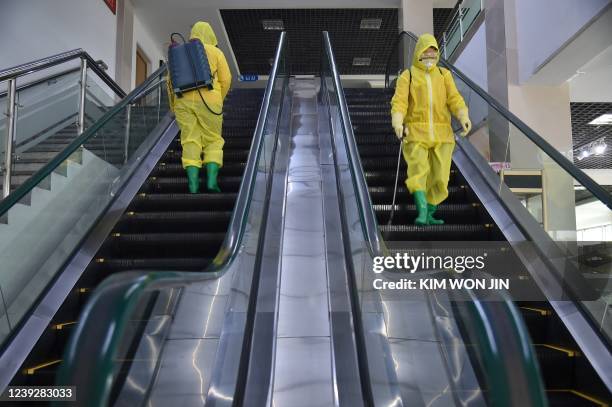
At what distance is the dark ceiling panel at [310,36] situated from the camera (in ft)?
46.9

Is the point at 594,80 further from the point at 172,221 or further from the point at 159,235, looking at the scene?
the point at 159,235

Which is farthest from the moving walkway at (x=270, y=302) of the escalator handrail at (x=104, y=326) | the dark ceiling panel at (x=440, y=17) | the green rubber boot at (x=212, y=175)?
the dark ceiling panel at (x=440, y=17)

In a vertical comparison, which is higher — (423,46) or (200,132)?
(423,46)

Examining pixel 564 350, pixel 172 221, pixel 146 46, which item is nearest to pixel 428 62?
pixel 172 221

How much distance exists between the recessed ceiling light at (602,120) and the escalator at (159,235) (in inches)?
391

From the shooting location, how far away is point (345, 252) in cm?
441

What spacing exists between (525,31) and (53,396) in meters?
8.36

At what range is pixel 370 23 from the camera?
14977 mm

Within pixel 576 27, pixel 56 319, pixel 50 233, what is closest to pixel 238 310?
pixel 56 319

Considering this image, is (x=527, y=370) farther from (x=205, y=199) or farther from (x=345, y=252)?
(x=205, y=199)

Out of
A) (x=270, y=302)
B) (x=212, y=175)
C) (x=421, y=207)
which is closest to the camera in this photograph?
(x=270, y=302)

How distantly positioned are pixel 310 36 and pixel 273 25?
1550 mm

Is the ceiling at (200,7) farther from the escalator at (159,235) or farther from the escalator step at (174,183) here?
the escalator step at (174,183)

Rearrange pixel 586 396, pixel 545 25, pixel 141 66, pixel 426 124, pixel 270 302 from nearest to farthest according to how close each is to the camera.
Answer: pixel 586 396 → pixel 270 302 → pixel 426 124 → pixel 545 25 → pixel 141 66
